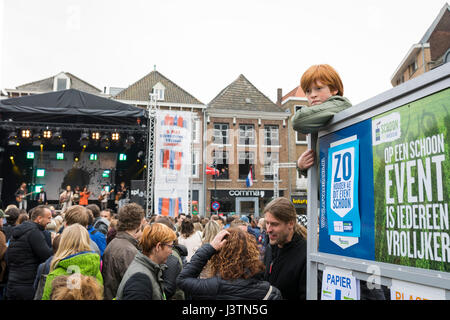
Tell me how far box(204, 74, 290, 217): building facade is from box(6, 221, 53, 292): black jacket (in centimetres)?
2278

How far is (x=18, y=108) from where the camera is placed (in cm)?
1448

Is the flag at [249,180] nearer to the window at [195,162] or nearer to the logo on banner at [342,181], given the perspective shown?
the window at [195,162]

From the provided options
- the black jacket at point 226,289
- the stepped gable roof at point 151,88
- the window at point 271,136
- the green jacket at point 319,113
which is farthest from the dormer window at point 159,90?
the green jacket at point 319,113

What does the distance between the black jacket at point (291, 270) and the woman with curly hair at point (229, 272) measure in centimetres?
20

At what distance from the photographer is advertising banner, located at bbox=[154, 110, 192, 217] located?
575 inches

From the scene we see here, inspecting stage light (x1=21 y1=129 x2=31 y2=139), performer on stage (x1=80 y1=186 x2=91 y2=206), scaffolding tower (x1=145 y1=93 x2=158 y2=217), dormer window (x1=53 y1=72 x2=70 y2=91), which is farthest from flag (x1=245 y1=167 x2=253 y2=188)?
dormer window (x1=53 y1=72 x2=70 y2=91)

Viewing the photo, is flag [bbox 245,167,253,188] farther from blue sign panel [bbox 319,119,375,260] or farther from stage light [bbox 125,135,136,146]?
blue sign panel [bbox 319,119,375,260]

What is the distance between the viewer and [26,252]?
184 inches

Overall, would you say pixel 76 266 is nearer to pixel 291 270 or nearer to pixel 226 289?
pixel 226 289

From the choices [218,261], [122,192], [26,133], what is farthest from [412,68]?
[218,261]

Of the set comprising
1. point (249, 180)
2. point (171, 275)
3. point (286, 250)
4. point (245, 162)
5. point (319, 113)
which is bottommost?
point (171, 275)

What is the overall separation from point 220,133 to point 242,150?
2.30 meters

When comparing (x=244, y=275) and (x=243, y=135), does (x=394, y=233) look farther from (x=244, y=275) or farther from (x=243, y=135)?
(x=243, y=135)

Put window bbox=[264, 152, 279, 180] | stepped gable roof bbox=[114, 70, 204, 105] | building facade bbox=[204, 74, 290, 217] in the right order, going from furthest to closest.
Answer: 1. window bbox=[264, 152, 279, 180]
2. building facade bbox=[204, 74, 290, 217]
3. stepped gable roof bbox=[114, 70, 204, 105]
